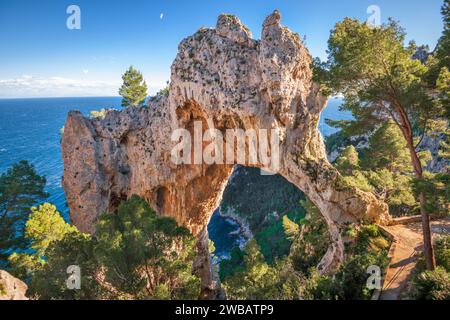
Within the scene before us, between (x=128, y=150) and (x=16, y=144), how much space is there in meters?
91.2

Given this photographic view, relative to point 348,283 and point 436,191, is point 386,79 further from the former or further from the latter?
point 348,283

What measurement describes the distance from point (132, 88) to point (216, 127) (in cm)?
2090

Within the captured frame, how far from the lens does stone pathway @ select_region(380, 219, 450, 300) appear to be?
12141mm

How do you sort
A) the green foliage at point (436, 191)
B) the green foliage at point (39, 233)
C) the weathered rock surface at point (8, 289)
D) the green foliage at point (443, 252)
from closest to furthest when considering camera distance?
the weathered rock surface at point (8, 289)
the green foliage at point (436, 191)
the green foliage at point (443, 252)
the green foliage at point (39, 233)

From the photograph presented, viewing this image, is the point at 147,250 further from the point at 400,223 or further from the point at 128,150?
the point at 400,223

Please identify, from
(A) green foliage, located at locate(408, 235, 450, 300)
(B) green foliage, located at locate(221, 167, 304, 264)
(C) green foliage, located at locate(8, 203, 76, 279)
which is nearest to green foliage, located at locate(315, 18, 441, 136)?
(A) green foliage, located at locate(408, 235, 450, 300)

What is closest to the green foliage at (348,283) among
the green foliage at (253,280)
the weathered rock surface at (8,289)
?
the weathered rock surface at (8,289)

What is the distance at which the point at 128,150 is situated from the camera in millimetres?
24719

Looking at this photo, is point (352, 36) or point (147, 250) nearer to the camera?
point (147, 250)

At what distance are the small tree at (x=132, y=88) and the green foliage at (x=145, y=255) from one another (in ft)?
86.9

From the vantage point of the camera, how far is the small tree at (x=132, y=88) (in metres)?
36.5

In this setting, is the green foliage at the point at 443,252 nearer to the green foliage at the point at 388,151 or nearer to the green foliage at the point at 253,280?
the green foliage at the point at 388,151

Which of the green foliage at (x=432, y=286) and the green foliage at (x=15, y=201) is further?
the green foliage at (x=15, y=201)

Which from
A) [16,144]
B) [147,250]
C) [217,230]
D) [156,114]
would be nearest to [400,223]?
[147,250]
